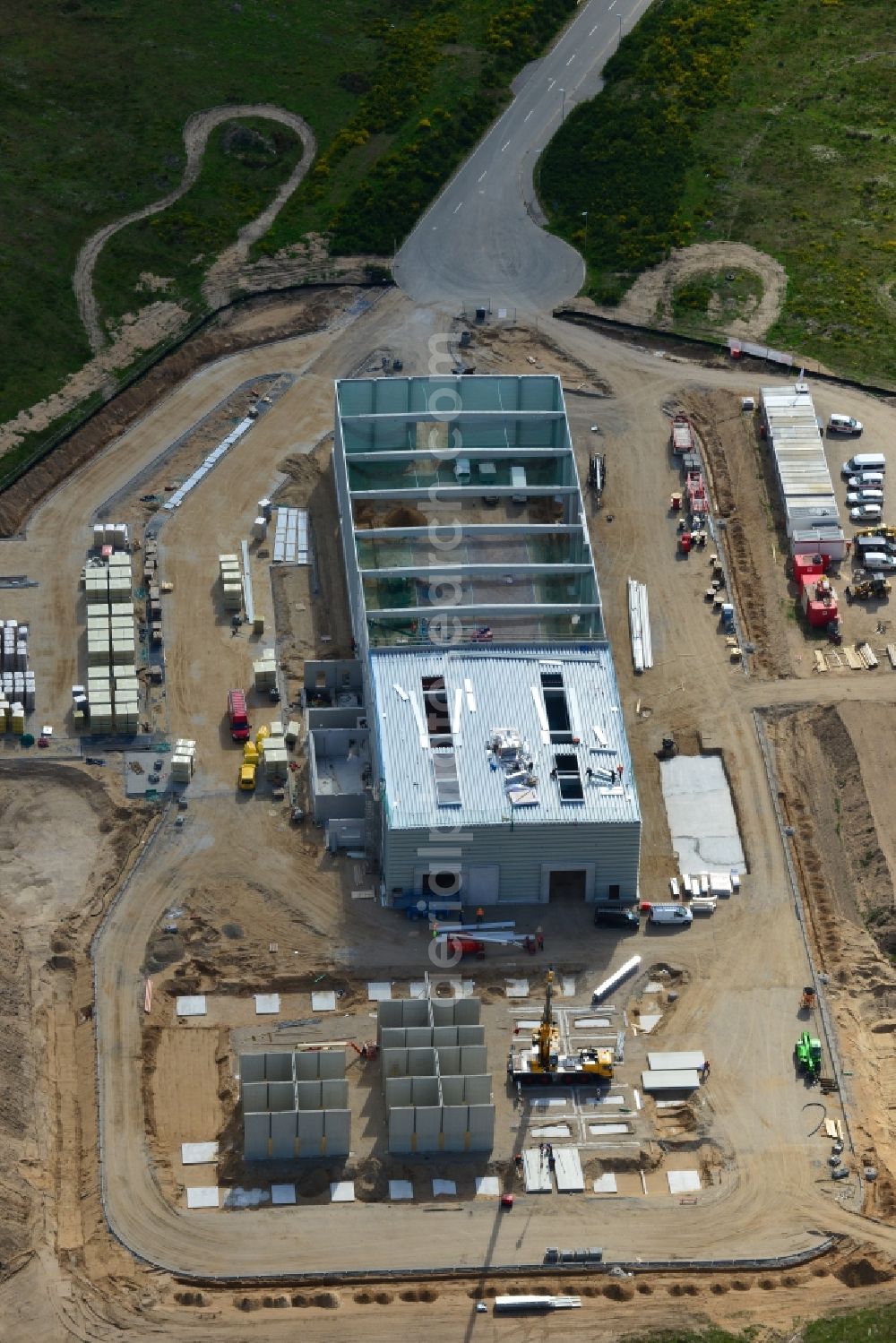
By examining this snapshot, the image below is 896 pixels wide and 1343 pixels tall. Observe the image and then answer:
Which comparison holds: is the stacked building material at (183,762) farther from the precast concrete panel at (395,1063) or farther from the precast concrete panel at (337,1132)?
the precast concrete panel at (337,1132)

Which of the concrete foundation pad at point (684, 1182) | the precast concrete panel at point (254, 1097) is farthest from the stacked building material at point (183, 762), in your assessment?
the concrete foundation pad at point (684, 1182)

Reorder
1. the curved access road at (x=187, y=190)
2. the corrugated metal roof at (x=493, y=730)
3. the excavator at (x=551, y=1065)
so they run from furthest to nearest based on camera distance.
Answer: the curved access road at (x=187, y=190), the corrugated metal roof at (x=493, y=730), the excavator at (x=551, y=1065)

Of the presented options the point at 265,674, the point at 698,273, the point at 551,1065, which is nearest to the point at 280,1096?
the point at 551,1065

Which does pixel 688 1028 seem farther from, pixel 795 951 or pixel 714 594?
pixel 714 594

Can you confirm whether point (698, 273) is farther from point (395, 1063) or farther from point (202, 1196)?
point (202, 1196)

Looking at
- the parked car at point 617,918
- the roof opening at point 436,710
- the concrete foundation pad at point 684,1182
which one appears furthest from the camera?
the roof opening at point 436,710

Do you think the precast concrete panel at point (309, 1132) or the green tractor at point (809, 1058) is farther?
the green tractor at point (809, 1058)

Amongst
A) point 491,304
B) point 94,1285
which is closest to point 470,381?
point 491,304

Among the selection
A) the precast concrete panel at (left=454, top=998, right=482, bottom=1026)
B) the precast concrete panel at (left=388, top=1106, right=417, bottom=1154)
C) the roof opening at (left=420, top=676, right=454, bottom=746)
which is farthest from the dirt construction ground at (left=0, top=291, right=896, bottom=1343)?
the roof opening at (left=420, top=676, right=454, bottom=746)
